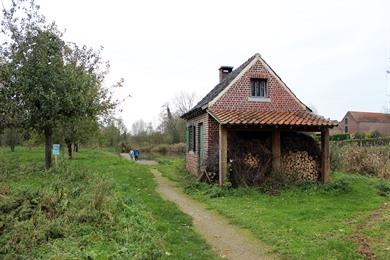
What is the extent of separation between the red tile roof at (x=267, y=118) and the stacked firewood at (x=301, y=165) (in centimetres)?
135

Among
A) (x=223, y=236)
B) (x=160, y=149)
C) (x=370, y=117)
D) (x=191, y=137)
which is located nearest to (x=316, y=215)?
(x=223, y=236)

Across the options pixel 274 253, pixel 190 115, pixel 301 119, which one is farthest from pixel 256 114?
pixel 274 253

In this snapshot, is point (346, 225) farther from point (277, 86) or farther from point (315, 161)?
point (277, 86)

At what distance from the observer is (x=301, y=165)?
1558cm

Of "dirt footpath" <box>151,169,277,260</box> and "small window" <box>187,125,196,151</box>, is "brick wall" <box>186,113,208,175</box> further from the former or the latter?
"dirt footpath" <box>151,169,277,260</box>

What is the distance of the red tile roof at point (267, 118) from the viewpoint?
14.5m

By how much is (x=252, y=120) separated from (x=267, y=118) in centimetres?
91

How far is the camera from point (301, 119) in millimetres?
15570

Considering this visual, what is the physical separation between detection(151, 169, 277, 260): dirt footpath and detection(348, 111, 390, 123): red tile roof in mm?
71044

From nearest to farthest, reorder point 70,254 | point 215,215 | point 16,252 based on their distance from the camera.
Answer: point 70,254
point 16,252
point 215,215

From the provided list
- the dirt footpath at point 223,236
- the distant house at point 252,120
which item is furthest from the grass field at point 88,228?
the distant house at point 252,120

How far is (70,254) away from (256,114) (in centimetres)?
1113

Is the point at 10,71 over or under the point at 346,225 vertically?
over

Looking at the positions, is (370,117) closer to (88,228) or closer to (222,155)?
(222,155)
